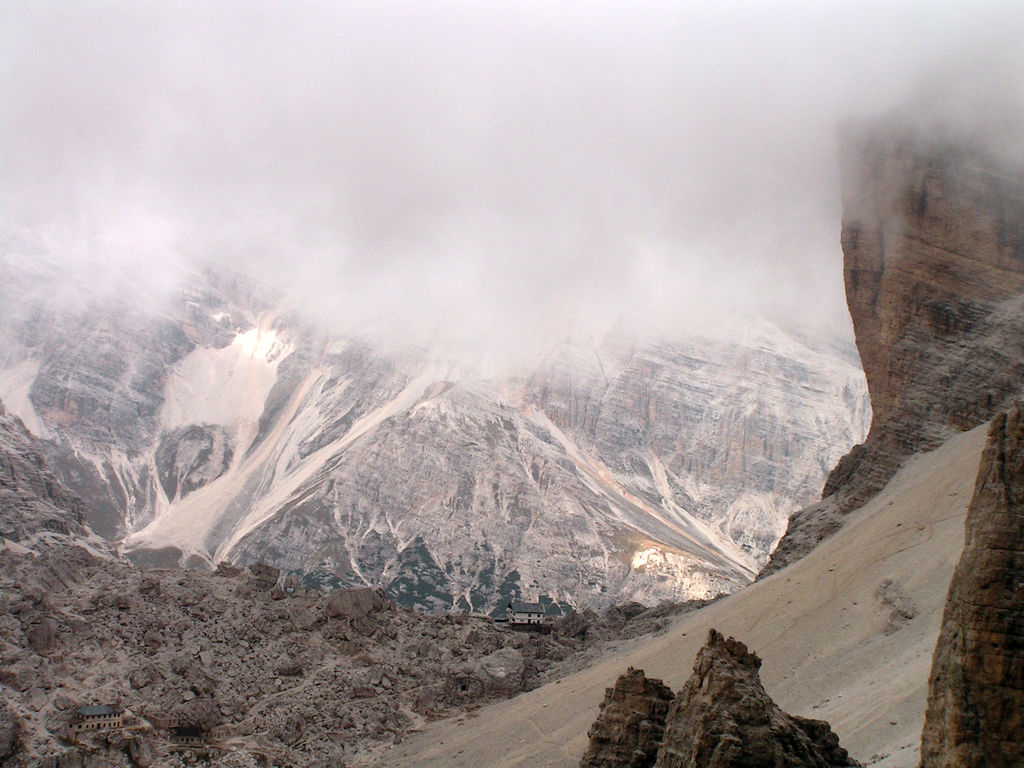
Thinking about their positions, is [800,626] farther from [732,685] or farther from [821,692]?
[732,685]

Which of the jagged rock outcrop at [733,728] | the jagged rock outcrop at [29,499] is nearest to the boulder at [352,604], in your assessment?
the jagged rock outcrop at [29,499]

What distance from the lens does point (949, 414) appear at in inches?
3875

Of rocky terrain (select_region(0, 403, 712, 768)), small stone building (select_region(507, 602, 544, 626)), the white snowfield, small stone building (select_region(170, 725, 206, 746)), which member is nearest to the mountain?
the white snowfield

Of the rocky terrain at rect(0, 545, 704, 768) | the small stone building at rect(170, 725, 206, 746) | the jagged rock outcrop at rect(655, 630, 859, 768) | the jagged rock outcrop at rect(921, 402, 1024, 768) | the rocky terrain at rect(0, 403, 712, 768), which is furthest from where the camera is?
the small stone building at rect(170, 725, 206, 746)

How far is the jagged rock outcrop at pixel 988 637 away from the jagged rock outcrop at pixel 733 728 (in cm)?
719

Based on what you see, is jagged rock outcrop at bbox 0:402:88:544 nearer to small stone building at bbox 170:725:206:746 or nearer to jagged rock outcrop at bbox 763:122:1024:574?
small stone building at bbox 170:725:206:746

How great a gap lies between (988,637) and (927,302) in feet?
284

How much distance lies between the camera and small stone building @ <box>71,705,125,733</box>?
2987 inches

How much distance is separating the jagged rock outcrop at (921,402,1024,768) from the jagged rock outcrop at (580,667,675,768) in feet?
69.7

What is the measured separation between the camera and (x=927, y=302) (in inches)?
4129

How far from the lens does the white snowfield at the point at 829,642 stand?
5966cm

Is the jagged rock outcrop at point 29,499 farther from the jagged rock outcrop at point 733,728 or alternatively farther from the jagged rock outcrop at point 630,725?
the jagged rock outcrop at point 733,728

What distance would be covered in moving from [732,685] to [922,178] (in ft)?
294

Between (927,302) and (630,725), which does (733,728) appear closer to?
(630,725)
